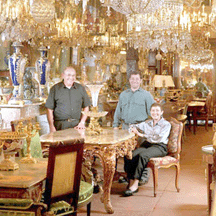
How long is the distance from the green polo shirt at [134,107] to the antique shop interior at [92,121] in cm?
32

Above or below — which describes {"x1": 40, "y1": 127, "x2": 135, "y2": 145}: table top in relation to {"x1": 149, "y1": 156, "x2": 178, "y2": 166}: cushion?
above

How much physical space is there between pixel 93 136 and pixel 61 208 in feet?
5.41

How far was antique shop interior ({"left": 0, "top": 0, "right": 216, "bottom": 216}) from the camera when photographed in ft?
10.2

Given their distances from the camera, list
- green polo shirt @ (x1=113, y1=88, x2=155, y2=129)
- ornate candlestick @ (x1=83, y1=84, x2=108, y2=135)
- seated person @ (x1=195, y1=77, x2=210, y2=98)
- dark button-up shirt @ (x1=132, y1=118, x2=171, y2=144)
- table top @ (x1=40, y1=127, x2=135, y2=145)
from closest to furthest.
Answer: table top @ (x1=40, y1=127, x2=135, y2=145) → ornate candlestick @ (x1=83, y1=84, x2=108, y2=135) → dark button-up shirt @ (x1=132, y1=118, x2=171, y2=144) → green polo shirt @ (x1=113, y1=88, x2=155, y2=129) → seated person @ (x1=195, y1=77, x2=210, y2=98)

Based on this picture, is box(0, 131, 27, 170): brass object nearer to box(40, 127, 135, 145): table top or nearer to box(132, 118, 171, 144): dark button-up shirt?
box(40, 127, 135, 145): table top

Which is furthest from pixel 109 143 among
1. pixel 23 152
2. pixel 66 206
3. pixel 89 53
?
pixel 89 53

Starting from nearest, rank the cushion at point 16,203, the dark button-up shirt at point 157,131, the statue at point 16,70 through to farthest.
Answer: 1. the cushion at point 16,203
2. the dark button-up shirt at point 157,131
3. the statue at point 16,70

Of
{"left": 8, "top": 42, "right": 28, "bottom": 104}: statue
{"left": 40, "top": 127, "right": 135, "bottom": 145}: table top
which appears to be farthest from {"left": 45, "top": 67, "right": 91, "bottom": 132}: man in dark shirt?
{"left": 8, "top": 42, "right": 28, "bottom": 104}: statue

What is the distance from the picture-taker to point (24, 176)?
3.00 meters

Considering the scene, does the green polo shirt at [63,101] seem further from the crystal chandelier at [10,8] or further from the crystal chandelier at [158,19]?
the crystal chandelier at [158,19]

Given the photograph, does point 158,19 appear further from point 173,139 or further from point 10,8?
point 173,139

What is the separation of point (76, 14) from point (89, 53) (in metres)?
1.82

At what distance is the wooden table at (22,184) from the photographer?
2787mm

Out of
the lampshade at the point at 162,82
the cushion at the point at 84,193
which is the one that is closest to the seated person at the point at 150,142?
the cushion at the point at 84,193
